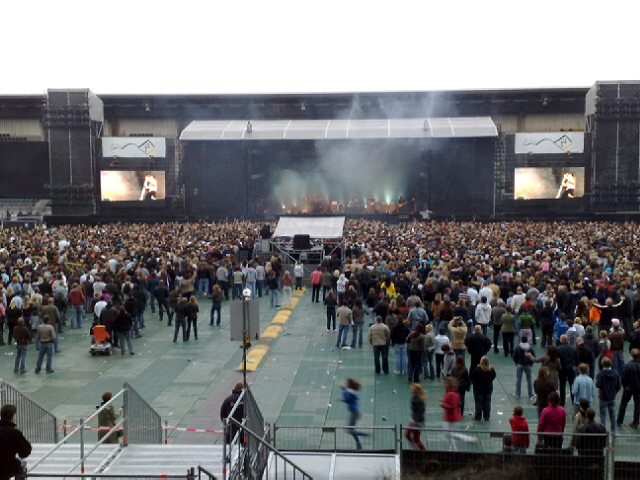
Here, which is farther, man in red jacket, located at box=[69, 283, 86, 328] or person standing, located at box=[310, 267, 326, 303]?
person standing, located at box=[310, 267, 326, 303]

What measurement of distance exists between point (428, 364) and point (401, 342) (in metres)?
0.72

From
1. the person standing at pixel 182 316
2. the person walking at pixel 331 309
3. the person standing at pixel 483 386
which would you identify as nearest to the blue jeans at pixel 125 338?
the person standing at pixel 182 316

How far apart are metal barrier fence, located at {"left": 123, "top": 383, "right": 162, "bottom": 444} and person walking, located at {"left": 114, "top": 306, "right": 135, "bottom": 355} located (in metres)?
6.34

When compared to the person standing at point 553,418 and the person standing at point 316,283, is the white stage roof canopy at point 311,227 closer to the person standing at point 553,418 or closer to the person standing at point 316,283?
the person standing at point 316,283

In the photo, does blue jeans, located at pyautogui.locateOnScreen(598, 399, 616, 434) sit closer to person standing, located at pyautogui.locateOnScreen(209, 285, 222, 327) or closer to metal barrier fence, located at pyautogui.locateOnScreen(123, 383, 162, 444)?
metal barrier fence, located at pyautogui.locateOnScreen(123, 383, 162, 444)

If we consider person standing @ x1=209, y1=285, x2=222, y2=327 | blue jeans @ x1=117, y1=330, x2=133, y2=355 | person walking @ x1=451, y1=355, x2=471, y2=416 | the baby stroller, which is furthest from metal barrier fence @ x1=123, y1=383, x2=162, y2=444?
person standing @ x1=209, y1=285, x2=222, y2=327

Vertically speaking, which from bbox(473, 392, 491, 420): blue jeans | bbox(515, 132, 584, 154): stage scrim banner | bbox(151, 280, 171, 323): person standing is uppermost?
bbox(515, 132, 584, 154): stage scrim banner

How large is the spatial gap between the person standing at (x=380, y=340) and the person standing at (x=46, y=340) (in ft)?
21.7

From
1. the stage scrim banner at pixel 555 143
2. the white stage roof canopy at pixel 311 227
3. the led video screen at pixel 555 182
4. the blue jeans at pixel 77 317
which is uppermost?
the stage scrim banner at pixel 555 143

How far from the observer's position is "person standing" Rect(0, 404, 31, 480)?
7.43 m

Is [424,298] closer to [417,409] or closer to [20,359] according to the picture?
[417,409]

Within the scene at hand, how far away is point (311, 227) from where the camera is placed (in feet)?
97.5

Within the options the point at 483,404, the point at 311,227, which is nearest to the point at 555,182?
the point at 311,227

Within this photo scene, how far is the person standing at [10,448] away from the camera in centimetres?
743
